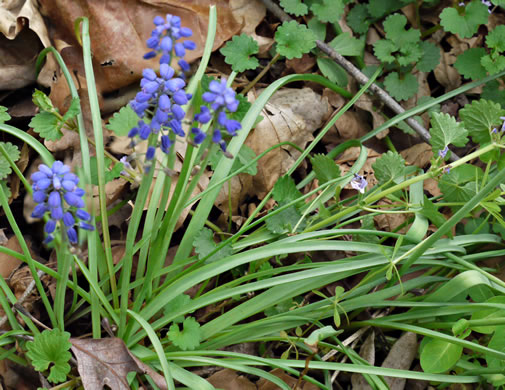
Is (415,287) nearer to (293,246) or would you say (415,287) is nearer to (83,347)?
(293,246)

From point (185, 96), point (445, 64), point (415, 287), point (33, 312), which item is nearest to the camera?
point (185, 96)

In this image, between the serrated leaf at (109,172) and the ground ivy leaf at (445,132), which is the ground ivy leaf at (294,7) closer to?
the ground ivy leaf at (445,132)

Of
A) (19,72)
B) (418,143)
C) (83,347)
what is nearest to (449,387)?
(418,143)

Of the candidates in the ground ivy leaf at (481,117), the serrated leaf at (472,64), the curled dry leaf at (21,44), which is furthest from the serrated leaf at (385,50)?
the curled dry leaf at (21,44)

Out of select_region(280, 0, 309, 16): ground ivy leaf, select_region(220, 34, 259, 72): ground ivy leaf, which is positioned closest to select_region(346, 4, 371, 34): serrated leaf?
select_region(280, 0, 309, 16): ground ivy leaf

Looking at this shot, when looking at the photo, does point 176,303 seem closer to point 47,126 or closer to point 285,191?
point 285,191

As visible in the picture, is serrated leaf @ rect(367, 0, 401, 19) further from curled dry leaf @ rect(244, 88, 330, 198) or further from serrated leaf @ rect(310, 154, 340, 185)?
serrated leaf @ rect(310, 154, 340, 185)

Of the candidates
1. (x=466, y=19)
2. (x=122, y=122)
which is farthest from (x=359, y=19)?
(x=122, y=122)
